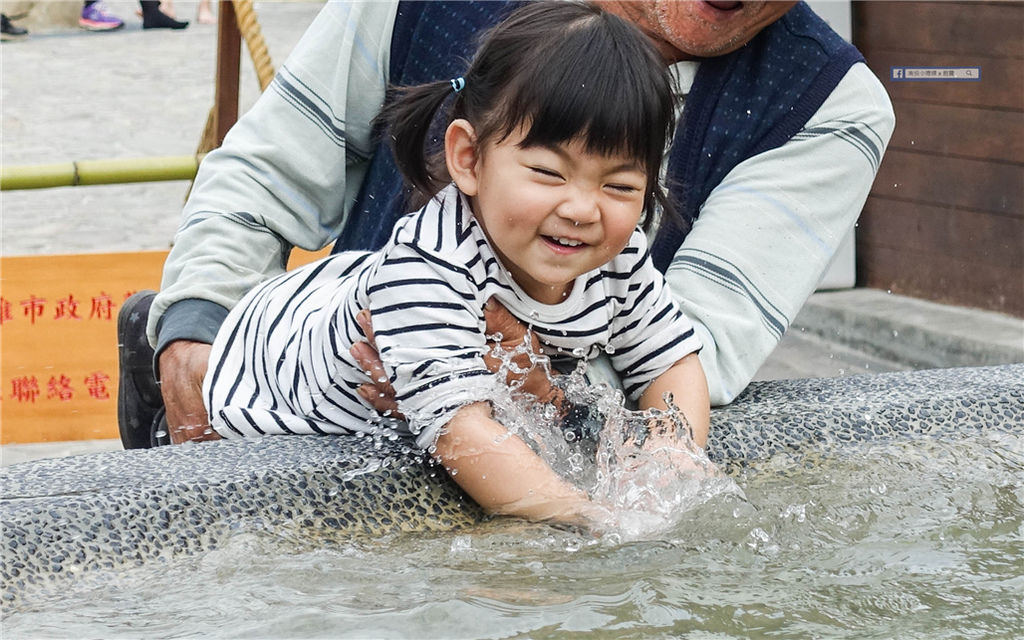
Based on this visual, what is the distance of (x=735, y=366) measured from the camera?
2.06 meters

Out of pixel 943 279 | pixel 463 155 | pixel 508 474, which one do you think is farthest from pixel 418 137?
pixel 943 279

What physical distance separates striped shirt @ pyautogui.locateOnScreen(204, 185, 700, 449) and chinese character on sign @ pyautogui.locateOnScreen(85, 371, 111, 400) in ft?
7.38

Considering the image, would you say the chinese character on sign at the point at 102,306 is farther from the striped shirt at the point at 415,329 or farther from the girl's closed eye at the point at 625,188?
the girl's closed eye at the point at 625,188

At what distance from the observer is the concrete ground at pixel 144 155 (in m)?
5.21

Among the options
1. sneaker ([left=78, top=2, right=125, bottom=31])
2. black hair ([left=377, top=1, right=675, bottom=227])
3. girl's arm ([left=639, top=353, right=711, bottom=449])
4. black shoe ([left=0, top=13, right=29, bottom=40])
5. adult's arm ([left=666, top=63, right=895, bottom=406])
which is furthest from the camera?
sneaker ([left=78, top=2, right=125, bottom=31])

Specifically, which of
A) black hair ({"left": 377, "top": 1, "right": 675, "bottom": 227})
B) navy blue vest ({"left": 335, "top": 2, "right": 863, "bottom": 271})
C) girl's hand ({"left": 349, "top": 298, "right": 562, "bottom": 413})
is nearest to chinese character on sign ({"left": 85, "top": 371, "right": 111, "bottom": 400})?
navy blue vest ({"left": 335, "top": 2, "right": 863, "bottom": 271})

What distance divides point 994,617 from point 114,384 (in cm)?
335

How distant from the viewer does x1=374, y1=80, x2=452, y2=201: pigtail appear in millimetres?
1934

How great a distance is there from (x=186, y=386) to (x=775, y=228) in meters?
1.01

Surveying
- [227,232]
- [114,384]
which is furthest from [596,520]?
[114,384]

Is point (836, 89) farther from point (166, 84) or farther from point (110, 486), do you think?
point (166, 84)

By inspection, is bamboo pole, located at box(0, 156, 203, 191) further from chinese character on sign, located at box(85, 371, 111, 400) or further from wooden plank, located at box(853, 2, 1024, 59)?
wooden plank, located at box(853, 2, 1024, 59)

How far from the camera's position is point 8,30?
484 inches

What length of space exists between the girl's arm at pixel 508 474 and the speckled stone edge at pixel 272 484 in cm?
7
